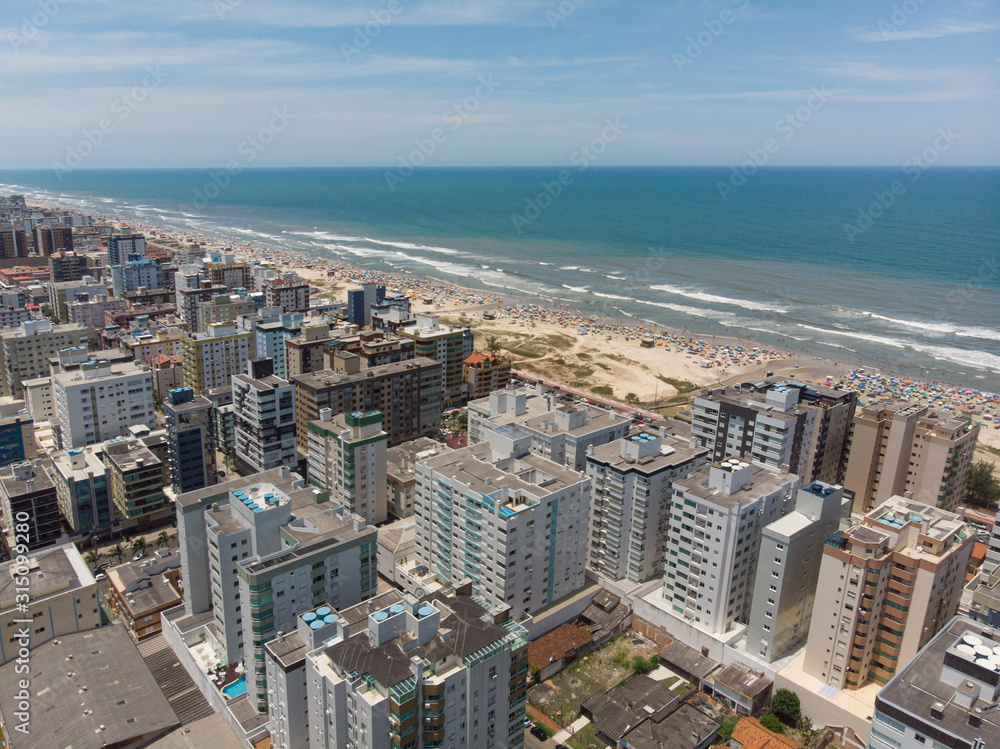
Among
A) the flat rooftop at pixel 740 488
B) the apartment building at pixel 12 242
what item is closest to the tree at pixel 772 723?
the flat rooftop at pixel 740 488

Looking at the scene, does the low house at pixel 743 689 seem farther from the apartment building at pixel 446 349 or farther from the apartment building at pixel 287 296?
the apartment building at pixel 287 296

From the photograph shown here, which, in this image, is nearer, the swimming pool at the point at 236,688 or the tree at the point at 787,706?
the swimming pool at the point at 236,688

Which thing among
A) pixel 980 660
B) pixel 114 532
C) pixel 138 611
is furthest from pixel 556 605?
pixel 114 532

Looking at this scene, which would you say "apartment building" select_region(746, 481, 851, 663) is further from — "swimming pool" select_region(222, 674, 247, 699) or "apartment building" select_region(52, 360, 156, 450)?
"apartment building" select_region(52, 360, 156, 450)

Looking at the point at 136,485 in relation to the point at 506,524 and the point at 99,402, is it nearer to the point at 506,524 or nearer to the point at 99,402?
the point at 99,402

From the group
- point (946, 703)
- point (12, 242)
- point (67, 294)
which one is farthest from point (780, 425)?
point (12, 242)

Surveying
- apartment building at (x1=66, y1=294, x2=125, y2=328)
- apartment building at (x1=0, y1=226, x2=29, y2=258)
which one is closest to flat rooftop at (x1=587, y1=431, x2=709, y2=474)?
apartment building at (x1=66, y1=294, x2=125, y2=328)
